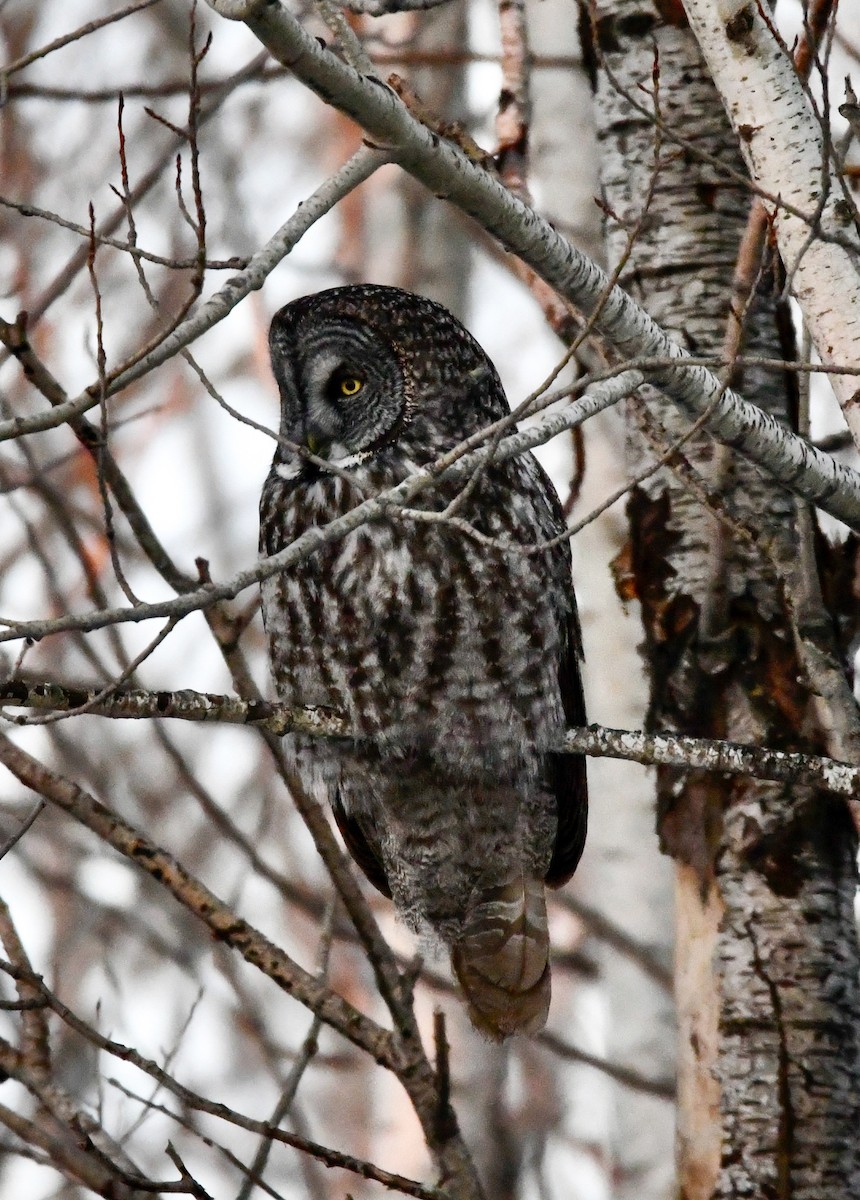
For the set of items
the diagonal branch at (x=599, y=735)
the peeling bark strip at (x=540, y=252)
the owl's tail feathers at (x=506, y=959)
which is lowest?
the diagonal branch at (x=599, y=735)

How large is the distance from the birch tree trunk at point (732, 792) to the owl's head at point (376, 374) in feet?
1.42

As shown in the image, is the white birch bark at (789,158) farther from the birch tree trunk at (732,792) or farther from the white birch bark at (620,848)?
the white birch bark at (620,848)

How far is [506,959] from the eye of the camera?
3.96 metres

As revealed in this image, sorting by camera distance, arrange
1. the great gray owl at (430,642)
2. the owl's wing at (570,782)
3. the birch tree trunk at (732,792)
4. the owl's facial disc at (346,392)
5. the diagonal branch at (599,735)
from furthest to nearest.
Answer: the owl's facial disc at (346,392)
the owl's wing at (570,782)
the great gray owl at (430,642)
the birch tree trunk at (732,792)
the diagonal branch at (599,735)

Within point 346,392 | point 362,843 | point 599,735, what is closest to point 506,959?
point 362,843

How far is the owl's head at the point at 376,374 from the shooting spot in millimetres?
3783

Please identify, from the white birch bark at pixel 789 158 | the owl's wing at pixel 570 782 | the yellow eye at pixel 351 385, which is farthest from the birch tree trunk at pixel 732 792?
the yellow eye at pixel 351 385

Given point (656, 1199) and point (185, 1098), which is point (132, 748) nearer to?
point (656, 1199)

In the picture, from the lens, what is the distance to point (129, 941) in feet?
38.5

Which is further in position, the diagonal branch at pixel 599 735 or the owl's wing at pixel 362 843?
the owl's wing at pixel 362 843

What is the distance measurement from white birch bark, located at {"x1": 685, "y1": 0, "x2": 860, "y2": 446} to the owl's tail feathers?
1715mm

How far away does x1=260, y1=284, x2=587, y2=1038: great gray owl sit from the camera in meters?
3.48

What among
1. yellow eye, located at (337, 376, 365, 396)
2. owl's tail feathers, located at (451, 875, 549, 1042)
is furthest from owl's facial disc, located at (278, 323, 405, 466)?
owl's tail feathers, located at (451, 875, 549, 1042)

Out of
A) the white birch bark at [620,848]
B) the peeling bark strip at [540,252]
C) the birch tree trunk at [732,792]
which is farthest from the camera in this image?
the white birch bark at [620,848]
